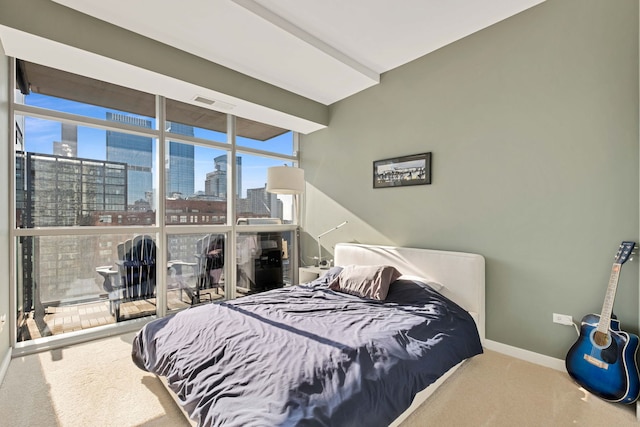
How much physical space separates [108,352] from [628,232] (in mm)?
4458

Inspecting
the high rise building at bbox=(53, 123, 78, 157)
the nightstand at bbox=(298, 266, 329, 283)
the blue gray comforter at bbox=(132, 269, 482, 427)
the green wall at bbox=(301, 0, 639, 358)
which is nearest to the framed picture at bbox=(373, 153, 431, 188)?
the green wall at bbox=(301, 0, 639, 358)

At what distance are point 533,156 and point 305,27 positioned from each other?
2392 millimetres

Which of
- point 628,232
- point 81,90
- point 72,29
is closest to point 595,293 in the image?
point 628,232

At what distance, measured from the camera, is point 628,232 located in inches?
86.7

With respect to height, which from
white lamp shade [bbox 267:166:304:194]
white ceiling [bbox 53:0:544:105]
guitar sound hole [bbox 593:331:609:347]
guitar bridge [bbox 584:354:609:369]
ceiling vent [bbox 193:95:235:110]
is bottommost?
guitar bridge [bbox 584:354:609:369]

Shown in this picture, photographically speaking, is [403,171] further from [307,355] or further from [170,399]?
[170,399]

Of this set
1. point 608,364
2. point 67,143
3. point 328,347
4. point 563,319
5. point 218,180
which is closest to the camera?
point 328,347

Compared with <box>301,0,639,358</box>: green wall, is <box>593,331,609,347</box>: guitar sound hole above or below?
below

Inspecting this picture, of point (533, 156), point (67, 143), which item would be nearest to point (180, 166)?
point (67, 143)

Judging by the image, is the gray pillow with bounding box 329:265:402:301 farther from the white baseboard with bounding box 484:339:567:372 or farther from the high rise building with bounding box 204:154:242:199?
the high rise building with bounding box 204:154:242:199

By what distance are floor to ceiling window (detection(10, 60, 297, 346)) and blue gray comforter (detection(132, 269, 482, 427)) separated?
1.45m

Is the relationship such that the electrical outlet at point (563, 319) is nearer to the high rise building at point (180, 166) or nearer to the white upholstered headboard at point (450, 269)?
the white upholstered headboard at point (450, 269)

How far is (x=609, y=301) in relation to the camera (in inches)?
83.1

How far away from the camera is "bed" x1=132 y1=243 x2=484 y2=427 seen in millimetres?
1389
